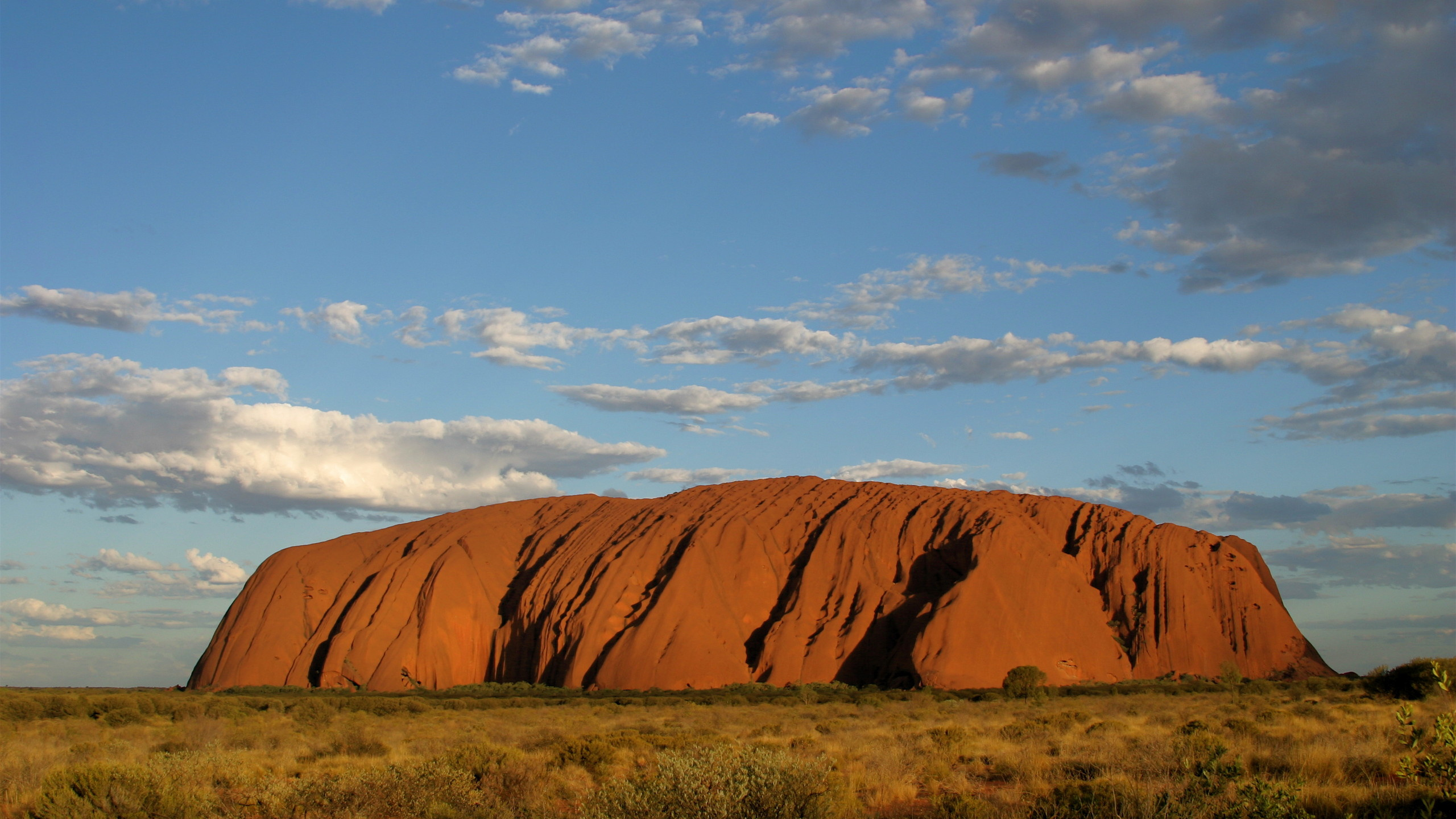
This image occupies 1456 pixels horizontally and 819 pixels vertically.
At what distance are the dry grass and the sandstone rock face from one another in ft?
67.1

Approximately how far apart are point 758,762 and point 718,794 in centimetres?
88

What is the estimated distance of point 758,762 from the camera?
8977 mm

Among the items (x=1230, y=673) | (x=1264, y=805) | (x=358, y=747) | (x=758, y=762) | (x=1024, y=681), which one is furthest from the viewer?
(x=1230, y=673)

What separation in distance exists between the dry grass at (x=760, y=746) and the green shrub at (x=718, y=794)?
0.59 feet

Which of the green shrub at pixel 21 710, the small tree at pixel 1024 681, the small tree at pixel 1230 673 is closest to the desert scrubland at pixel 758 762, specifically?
the green shrub at pixel 21 710

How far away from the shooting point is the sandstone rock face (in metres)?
48.4

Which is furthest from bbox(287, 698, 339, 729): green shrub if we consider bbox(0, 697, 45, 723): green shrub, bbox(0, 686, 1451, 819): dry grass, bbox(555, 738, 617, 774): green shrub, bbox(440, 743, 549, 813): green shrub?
bbox(440, 743, 549, 813): green shrub

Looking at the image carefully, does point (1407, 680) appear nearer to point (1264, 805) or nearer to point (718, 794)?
point (1264, 805)

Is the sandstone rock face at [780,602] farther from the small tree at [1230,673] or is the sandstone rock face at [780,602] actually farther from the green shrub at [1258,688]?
the green shrub at [1258,688]

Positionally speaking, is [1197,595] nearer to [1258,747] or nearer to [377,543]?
[1258,747]

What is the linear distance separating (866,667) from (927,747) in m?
32.1

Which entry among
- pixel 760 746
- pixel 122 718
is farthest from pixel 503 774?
pixel 122 718

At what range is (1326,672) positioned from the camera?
5175cm

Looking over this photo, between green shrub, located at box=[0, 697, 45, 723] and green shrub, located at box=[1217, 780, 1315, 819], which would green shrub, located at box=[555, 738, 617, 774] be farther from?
green shrub, located at box=[0, 697, 45, 723]
